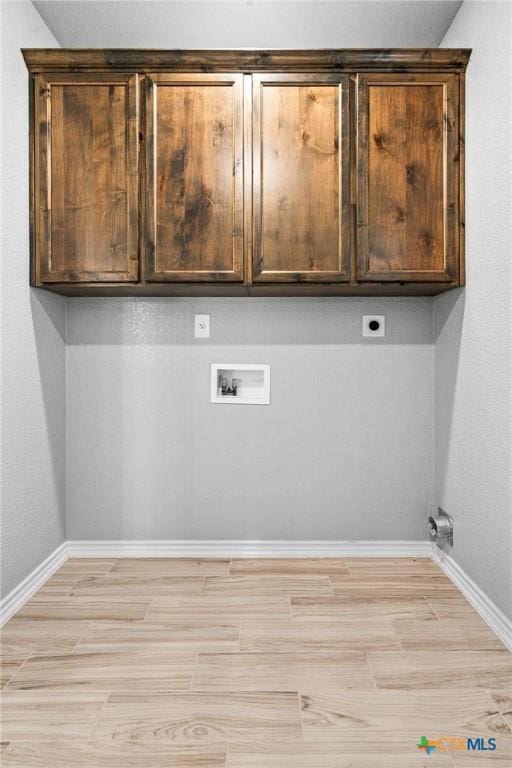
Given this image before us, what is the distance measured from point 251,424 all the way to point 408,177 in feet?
4.63

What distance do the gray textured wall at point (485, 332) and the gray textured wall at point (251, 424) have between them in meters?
0.30

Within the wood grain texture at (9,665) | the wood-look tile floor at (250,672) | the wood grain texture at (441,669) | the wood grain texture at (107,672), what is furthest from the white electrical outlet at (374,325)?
the wood grain texture at (9,665)

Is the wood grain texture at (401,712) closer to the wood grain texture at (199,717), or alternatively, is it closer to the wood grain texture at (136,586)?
the wood grain texture at (199,717)

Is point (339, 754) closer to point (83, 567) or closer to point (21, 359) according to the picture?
point (83, 567)

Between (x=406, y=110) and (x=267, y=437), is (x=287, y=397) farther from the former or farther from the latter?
(x=406, y=110)

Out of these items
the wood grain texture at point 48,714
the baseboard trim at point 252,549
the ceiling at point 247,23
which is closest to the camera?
the wood grain texture at point 48,714

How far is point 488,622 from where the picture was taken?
1959 mm

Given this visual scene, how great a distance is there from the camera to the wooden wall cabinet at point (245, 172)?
→ 222 centimetres

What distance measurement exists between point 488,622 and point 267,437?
4.21 ft

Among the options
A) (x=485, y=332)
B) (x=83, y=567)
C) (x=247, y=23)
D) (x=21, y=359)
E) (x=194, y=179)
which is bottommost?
(x=83, y=567)

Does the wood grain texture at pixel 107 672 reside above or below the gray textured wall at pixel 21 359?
below

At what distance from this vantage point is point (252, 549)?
263 cm

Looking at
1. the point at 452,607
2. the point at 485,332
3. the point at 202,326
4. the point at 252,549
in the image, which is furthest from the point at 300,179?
the point at 452,607

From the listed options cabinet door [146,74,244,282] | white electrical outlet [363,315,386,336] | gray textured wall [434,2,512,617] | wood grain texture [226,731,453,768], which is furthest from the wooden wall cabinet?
wood grain texture [226,731,453,768]
